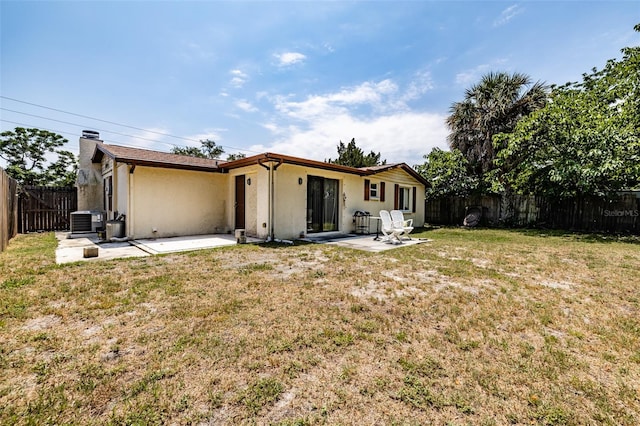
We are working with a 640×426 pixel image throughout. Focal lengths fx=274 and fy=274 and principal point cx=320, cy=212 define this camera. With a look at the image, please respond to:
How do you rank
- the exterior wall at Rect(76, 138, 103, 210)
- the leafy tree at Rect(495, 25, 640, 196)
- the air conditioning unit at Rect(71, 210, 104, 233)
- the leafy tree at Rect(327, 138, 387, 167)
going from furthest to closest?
the leafy tree at Rect(327, 138, 387, 167)
the exterior wall at Rect(76, 138, 103, 210)
the leafy tree at Rect(495, 25, 640, 196)
the air conditioning unit at Rect(71, 210, 104, 233)

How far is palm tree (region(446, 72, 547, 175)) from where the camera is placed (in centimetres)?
1485

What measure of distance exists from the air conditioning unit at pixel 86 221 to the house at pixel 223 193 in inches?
16.8

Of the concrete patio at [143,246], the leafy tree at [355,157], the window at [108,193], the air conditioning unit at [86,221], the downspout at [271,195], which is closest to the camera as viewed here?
the concrete patio at [143,246]

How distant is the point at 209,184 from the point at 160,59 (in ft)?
22.1

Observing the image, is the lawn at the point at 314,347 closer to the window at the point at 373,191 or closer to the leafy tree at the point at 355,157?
the window at the point at 373,191

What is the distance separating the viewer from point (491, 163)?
15750mm

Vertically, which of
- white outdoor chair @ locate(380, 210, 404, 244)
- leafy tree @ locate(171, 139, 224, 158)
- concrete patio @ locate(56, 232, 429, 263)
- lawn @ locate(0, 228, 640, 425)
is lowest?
lawn @ locate(0, 228, 640, 425)

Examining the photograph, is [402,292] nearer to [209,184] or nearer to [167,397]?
[167,397]

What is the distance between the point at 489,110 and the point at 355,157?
9.96m

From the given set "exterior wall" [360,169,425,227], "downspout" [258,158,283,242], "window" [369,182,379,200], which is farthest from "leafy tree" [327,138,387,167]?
"downspout" [258,158,283,242]

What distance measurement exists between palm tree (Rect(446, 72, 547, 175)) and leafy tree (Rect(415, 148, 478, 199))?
0.93 meters

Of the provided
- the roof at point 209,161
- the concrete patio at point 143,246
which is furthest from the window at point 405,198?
the concrete patio at point 143,246

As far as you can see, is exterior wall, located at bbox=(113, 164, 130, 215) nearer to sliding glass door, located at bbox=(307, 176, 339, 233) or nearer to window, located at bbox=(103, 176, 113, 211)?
window, located at bbox=(103, 176, 113, 211)

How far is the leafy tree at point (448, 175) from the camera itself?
15.6m
